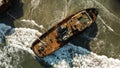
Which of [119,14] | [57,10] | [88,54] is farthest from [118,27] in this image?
[57,10]

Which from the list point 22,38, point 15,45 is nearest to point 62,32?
point 22,38

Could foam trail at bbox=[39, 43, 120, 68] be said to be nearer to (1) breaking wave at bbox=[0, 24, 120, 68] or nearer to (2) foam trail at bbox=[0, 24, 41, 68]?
(1) breaking wave at bbox=[0, 24, 120, 68]

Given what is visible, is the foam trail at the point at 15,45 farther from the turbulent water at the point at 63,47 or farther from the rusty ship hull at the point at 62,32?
the rusty ship hull at the point at 62,32

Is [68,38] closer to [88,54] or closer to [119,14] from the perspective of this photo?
[88,54]

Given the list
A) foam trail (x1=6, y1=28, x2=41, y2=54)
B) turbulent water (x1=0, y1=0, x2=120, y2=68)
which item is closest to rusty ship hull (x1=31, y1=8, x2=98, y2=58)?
turbulent water (x1=0, y1=0, x2=120, y2=68)

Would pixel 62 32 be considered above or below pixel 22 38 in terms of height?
below

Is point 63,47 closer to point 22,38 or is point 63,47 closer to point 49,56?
point 49,56

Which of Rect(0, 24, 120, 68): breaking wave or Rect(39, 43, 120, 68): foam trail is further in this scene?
Rect(0, 24, 120, 68): breaking wave
